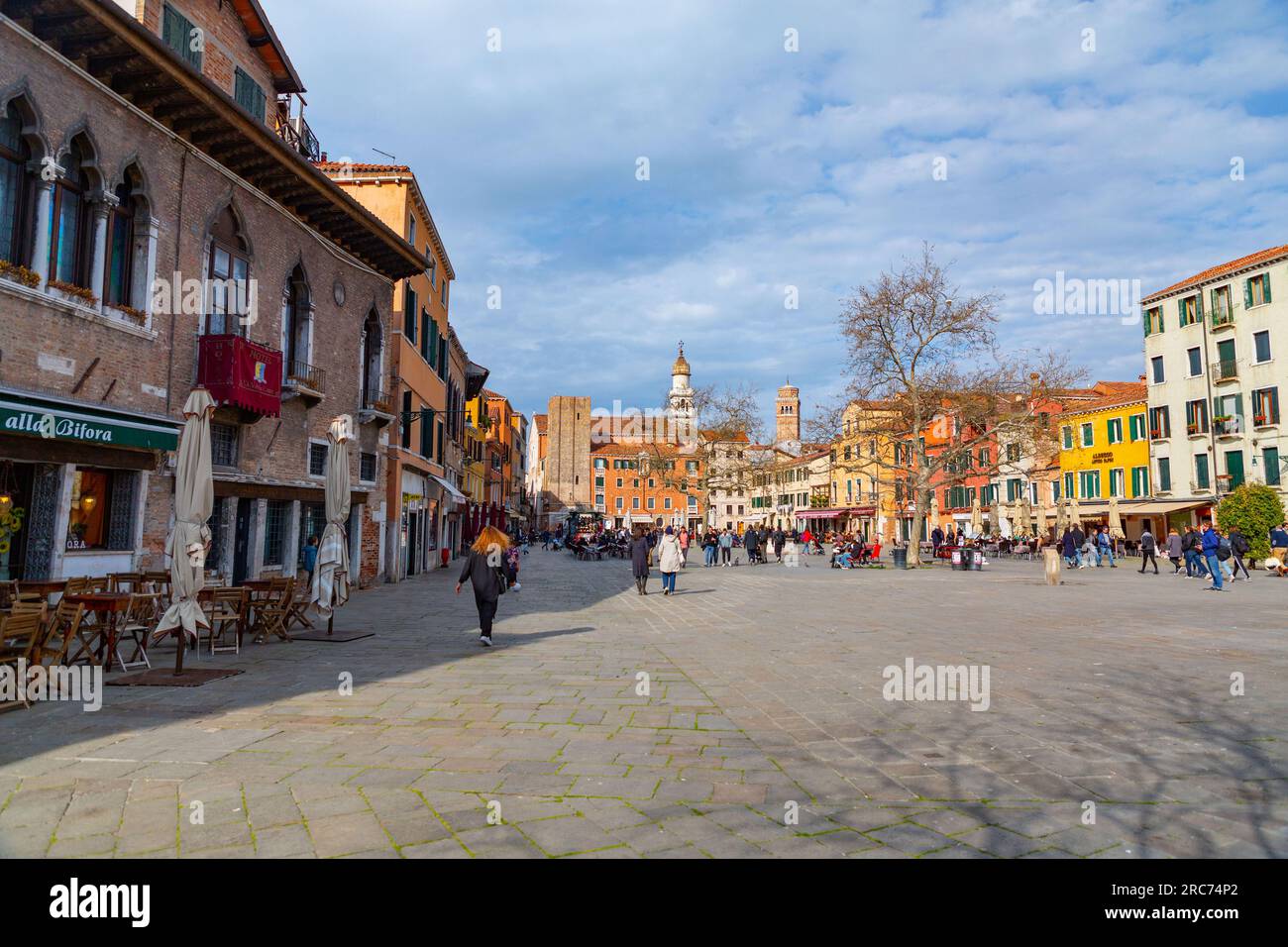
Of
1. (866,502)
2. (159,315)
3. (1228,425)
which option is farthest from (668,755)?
(866,502)

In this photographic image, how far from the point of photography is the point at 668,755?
202 inches

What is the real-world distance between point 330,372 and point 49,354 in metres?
8.02

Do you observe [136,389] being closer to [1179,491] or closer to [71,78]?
[71,78]

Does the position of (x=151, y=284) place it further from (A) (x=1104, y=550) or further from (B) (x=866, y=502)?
(B) (x=866, y=502)

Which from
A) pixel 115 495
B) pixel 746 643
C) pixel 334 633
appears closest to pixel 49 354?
pixel 115 495

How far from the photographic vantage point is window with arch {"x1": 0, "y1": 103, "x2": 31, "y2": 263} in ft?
32.4

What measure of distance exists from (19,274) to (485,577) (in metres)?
6.78

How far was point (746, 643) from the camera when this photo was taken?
34.2 ft

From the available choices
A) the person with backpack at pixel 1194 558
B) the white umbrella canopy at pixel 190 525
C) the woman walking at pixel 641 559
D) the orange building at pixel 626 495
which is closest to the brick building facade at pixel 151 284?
the white umbrella canopy at pixel 190 525

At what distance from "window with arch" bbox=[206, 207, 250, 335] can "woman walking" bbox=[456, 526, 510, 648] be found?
23.3 feet

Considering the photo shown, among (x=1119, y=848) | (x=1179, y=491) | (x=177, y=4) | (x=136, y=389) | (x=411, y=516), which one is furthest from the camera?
(x=1179, y=491)

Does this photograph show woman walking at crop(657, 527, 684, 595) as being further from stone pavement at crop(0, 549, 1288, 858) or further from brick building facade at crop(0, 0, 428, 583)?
stone pavement at crop(0, 549, 1288, 858)

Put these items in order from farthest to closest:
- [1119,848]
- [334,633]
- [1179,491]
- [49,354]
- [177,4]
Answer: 1. [1179,491]
2. [177,4]
3. [334,633]
4. [49,354]
5. [1119,848]
